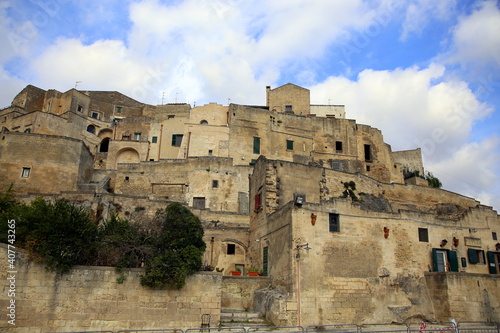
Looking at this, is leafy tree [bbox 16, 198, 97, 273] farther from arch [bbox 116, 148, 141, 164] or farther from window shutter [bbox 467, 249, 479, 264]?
arch [bbox 116, 148, 141, 164]

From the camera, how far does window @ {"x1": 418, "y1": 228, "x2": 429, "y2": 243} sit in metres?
18.6

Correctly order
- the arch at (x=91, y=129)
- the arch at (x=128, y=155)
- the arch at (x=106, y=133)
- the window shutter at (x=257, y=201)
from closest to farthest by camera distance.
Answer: the window shutter at (x=257, y=201)
the arch at (x=128, y=155)
the arch at (x=91, y=129)
the arch at (x=106, y=133)

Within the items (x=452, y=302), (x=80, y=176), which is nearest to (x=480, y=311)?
(x=452, y=302)

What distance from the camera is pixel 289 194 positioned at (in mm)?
21297

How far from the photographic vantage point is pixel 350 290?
16.3 metres

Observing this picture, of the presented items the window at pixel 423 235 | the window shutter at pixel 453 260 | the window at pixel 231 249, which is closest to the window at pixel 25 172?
the window at pixel 231 249

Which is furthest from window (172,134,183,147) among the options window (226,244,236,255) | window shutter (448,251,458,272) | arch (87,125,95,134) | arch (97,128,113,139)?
window shutter (448,251,458,272)

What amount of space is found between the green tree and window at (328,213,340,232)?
5576mm

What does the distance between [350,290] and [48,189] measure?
839 inches

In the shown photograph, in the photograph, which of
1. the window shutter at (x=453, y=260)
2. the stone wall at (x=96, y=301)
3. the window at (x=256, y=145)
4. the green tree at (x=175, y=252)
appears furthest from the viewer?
the window at (x=256, y=145)

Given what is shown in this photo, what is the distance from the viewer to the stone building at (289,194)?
16516 millimetres

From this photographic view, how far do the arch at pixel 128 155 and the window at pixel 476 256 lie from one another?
29.3m

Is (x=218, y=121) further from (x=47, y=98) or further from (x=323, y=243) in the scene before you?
(x=323, y=243)

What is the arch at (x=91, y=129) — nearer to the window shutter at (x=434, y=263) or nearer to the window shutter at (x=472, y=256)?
the window shutter at (x=434, y=263)
